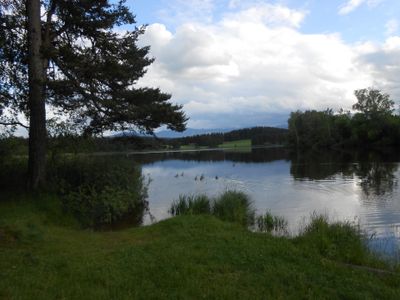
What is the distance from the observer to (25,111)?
16.8m

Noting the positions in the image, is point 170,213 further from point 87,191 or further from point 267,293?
point 267,293

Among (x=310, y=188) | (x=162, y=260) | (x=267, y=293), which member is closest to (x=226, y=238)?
(x=162, y=260)

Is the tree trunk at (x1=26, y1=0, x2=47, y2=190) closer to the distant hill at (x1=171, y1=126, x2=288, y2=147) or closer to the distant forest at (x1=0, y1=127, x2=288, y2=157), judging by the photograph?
the distant forest at (x1=0, y1=127, x2=288, y2=157)

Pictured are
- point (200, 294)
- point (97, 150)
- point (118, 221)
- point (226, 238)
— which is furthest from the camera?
point (97, 150)

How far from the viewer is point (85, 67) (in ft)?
48.7

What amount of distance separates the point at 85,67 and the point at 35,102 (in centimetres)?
223

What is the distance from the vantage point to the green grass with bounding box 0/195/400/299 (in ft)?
19.6

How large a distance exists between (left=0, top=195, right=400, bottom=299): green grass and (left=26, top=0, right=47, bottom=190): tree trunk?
468 cm

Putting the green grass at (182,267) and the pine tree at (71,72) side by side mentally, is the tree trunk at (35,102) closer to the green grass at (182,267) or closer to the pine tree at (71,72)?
the pine tree at (71,72)

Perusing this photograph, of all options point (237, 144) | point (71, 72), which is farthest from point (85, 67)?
point (237, 144)

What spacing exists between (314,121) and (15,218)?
10441cm

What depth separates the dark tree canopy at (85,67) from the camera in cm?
1513

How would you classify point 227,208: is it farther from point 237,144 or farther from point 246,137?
point 246,137

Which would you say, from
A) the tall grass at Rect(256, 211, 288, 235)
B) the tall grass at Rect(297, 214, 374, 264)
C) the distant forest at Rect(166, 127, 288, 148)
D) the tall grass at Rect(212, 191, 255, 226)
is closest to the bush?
the tall grass at Rect(212, 191, 255, 226)
